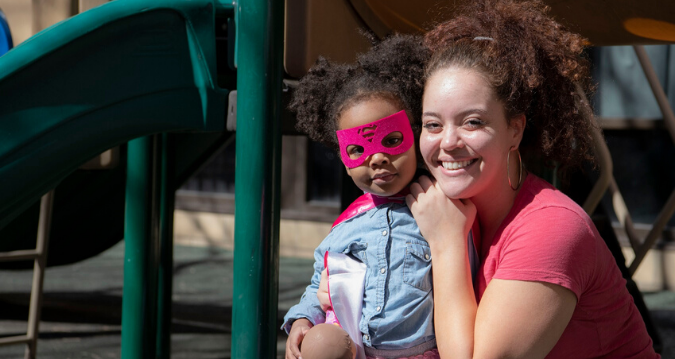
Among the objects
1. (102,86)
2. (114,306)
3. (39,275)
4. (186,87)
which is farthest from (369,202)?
(114,306)

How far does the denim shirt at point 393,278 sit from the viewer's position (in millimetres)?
1679

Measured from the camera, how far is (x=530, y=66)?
1.59 m

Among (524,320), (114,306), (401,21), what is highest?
(401,21)

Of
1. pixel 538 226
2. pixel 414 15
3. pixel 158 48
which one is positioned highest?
pixel 414 15

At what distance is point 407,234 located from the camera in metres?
1.75

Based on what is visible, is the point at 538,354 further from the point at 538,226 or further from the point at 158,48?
the point at 158,48

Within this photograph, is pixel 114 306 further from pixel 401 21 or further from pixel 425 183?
pixel 425 183

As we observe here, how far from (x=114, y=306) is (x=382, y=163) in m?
4.58

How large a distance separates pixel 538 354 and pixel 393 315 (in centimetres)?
35

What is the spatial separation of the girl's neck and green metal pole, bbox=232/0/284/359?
1.84 ft

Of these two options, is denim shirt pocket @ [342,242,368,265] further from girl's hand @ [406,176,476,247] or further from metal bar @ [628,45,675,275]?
metal bar @ [628,45,675,275]

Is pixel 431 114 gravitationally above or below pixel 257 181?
above

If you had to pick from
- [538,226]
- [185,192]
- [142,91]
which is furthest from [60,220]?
[185,192]

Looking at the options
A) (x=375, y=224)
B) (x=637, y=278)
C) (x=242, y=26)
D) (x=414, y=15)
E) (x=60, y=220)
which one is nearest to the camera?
(x=375, y=224)
